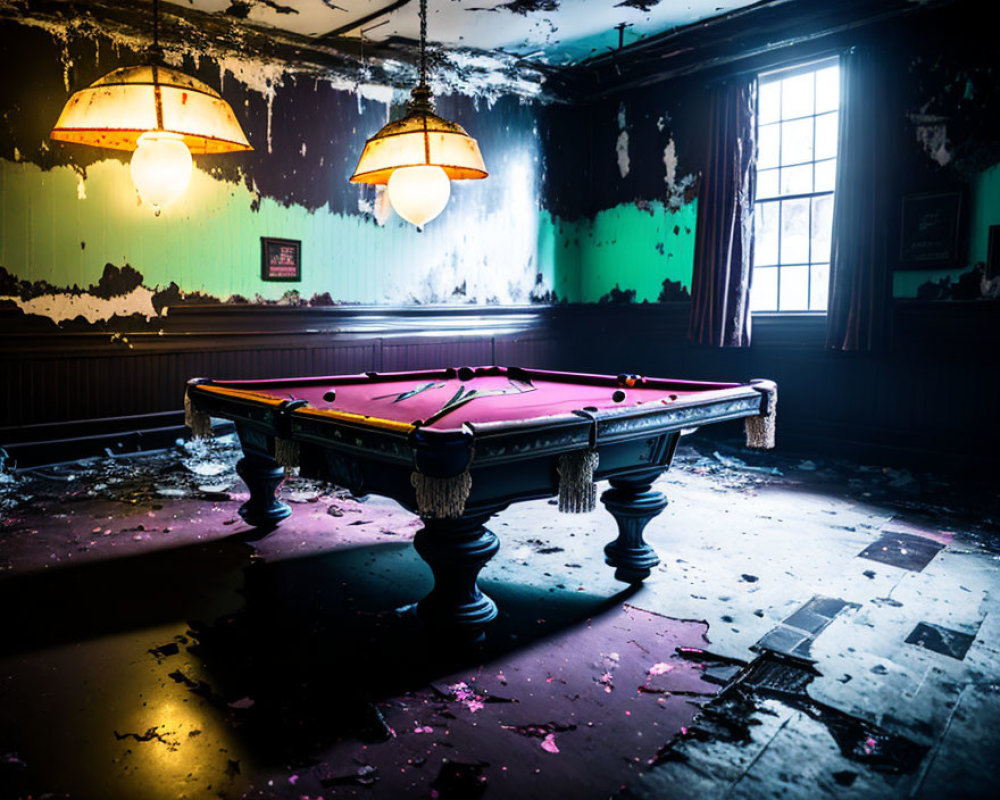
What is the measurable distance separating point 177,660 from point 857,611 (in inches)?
92.0

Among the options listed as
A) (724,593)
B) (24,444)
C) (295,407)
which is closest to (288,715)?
(295,407)

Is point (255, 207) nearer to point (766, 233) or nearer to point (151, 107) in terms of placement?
point (151, 107)

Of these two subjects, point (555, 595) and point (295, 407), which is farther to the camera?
point (555, 595)

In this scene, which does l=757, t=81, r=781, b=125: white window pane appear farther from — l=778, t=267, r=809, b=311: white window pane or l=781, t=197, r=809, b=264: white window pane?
l=778, t=267, r=809, b=311: white window pane

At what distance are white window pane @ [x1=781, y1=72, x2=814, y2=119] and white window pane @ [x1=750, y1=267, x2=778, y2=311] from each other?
120cm

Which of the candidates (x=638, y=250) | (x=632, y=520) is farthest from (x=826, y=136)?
(x=632, y=520)

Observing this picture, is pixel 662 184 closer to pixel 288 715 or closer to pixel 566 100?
pixel 566 100

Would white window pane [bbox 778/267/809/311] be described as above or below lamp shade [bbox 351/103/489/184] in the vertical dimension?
below

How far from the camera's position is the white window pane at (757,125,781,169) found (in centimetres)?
548

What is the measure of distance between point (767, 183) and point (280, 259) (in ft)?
13.0

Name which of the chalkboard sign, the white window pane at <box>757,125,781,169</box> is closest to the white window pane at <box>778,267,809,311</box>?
the chalkboard sign

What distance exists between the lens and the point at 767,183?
5578 millimetres

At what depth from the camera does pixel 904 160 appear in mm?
4738

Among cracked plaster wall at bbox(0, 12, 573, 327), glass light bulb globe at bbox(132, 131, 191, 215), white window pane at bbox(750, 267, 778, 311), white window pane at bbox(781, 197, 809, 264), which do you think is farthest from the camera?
white window pane at bbox(750, 267, 778, 311)
